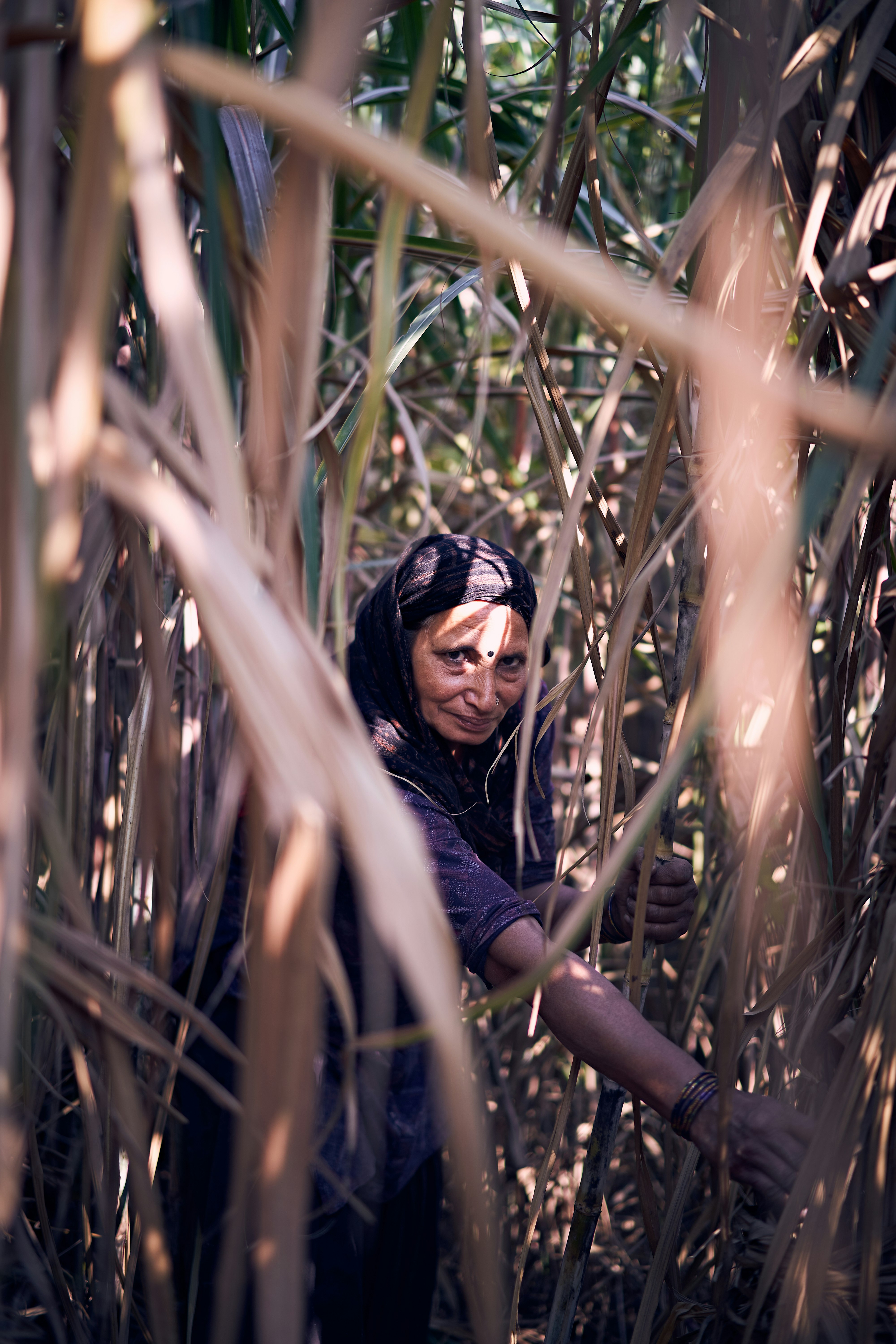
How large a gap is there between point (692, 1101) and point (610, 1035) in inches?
2.9

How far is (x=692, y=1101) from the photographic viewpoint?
0.63 meters

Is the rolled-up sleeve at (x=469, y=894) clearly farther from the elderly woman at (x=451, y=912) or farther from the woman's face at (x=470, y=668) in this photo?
the woman's face at (x=470, y=668)

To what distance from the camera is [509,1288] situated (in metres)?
1.54

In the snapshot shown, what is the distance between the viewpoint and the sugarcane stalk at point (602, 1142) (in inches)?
27.9

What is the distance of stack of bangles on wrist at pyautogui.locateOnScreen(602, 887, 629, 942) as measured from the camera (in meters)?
0.95

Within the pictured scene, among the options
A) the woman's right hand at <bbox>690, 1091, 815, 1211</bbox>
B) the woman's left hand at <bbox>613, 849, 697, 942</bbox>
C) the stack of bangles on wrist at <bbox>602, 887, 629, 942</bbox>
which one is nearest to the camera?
the woman's right hand at <bbox>690, 1091, 815, 1211</bbox>

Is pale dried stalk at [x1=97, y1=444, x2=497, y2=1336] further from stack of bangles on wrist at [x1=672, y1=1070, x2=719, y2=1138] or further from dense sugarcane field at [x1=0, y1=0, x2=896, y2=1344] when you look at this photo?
stack of bangles on wrist at [x1=672, y1=1070, x2=719, y2=1138]

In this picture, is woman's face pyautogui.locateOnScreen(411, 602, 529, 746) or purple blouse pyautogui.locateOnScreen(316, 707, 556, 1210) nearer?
purple blouse pyautogui.locateOnScreen(316, 707, 556, 1210)

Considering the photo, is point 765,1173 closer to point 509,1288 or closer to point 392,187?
point 392,187

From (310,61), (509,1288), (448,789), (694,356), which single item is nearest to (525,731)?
(694,356)

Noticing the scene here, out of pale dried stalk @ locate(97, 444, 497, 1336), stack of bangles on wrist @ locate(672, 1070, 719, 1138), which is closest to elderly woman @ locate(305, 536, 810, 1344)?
stack of bangles on wrist @ locate(672, 1070, 719, 1138)

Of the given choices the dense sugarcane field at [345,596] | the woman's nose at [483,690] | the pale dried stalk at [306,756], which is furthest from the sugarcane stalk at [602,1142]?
the pale dried stalk at [306,756]

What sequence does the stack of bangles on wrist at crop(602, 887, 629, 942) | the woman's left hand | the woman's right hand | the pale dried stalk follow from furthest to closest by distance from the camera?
the stack of bangles on wrist at crop(602, 887, 629, 942) < the woman's left hand < the woman's right hand < the pale dried stalk

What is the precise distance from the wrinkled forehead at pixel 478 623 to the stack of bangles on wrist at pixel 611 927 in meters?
0.31
